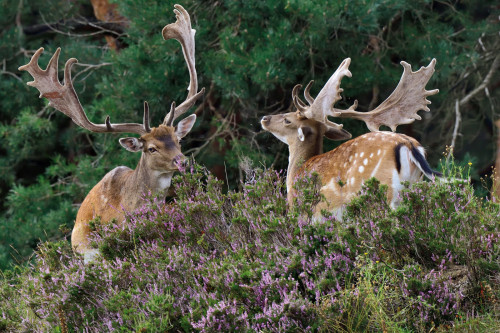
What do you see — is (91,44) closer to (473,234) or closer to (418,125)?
(418,125)

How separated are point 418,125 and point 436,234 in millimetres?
6434

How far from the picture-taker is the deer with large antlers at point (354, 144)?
556 cm

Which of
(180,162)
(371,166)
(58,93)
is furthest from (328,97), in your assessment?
(58,93)

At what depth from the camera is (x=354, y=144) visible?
5.91 metres

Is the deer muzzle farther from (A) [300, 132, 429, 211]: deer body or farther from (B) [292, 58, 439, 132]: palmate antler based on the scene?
(B) [292, 58, 439, 132]: palmate antler

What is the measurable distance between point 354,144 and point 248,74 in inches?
126

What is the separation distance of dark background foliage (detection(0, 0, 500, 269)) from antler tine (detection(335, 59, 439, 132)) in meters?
1.74

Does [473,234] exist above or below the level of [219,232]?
above

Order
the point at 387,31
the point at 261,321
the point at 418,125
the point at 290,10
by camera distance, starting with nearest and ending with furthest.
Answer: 1. the point at 261,321
2. the point at 290,10
3. the point at 387,31
4. the point at 418,125

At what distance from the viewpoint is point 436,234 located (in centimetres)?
433

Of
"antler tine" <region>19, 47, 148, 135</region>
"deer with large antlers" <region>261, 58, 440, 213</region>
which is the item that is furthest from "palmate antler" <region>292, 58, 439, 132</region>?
"antler tine" <region>19, 47, 148, 135</region>

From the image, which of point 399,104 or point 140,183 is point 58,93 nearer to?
point 140,183

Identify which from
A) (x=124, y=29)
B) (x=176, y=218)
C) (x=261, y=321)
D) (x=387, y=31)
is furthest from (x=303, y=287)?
(x=124, y=29)

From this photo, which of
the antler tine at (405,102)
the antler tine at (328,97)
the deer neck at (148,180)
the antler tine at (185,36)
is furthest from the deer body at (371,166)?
the antler tine at (185,36)
